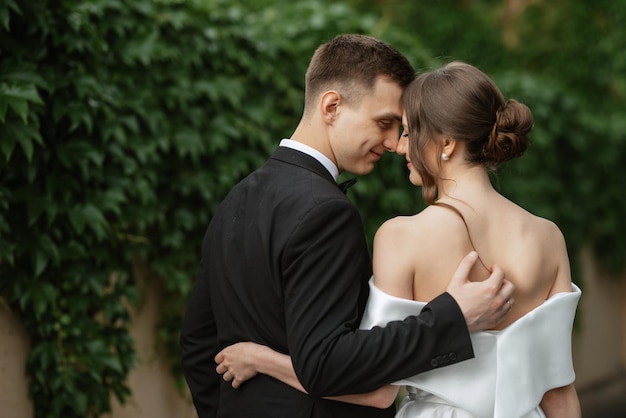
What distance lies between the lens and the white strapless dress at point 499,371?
243 cm

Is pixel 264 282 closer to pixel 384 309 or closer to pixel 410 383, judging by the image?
pixel 384 309

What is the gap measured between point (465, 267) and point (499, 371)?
1.11ft

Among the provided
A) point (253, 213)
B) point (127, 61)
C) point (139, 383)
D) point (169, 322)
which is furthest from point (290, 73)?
point (253, 213)

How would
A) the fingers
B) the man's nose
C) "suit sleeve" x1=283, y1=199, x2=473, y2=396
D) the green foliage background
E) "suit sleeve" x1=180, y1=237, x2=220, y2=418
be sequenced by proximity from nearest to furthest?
"suit sleeve" x1=283, y1=199, x2=473, y2=396, the fingers, the man's nose, "suit sleeve" x1=180, y1=237, x2=220, y2=418, the green foliage background

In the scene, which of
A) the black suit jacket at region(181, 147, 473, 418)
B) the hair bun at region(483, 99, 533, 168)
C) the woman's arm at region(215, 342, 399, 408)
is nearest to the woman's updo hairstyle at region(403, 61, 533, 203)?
the hair bun at region(483, 99, 533, 168)

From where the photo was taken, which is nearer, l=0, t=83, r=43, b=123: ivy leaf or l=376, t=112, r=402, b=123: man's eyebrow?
l=376, t=112, r=402, b=123: man's eyebrow

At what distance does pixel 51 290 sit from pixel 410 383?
1774 mm

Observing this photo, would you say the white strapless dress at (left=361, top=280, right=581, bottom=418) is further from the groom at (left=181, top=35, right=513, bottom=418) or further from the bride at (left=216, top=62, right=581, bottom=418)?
the groom at (left=181, top=35, right=513, bottom=418)

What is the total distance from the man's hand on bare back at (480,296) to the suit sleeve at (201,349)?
0.91m

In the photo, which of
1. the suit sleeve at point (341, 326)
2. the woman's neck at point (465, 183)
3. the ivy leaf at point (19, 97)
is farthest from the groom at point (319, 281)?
the ivy leaf at point (19, 97)

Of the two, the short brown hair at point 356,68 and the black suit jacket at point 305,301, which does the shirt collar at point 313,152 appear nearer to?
the black suit jacket at point 305,301

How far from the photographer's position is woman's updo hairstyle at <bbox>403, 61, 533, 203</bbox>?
248 centimetres

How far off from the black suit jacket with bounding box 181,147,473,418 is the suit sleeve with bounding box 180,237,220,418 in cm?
10

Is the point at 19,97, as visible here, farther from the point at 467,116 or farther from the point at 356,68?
the point at 467,116
